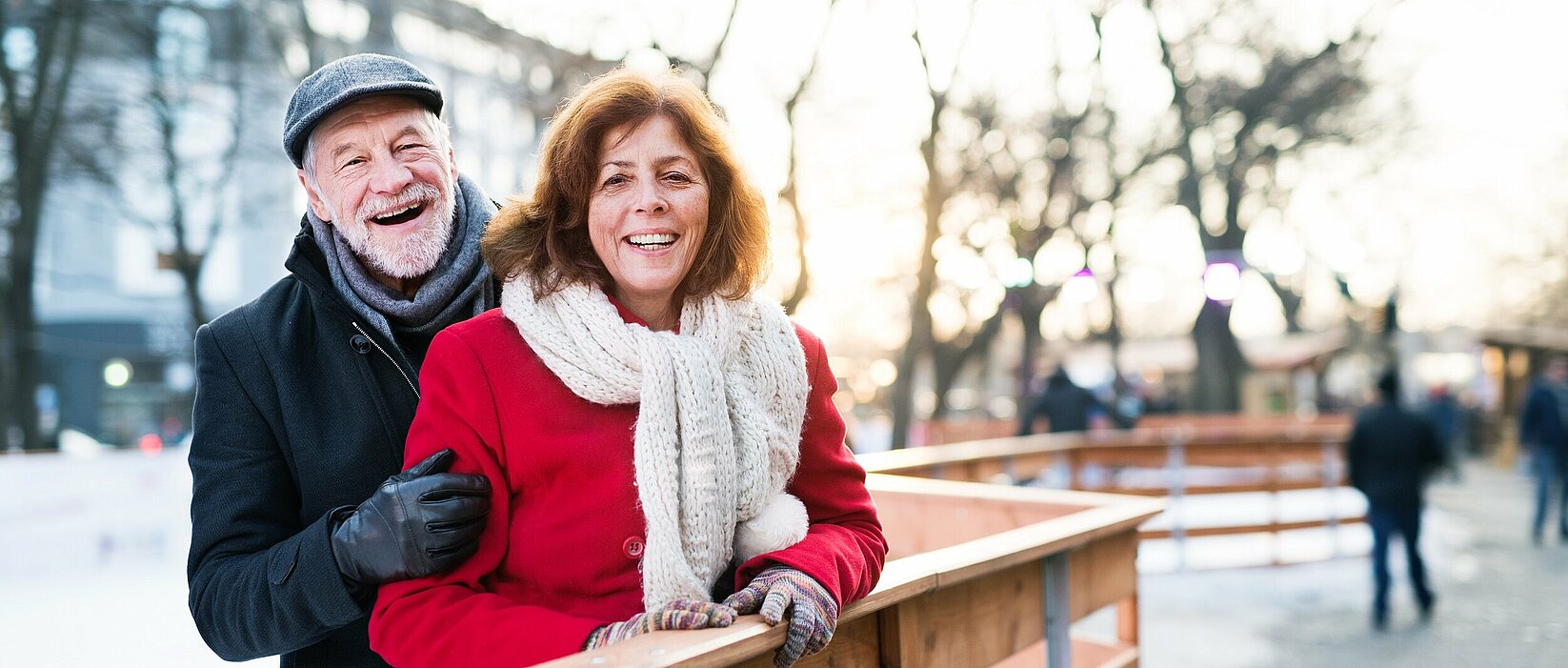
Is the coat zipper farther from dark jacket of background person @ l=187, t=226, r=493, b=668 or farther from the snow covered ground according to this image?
the snow covered ground

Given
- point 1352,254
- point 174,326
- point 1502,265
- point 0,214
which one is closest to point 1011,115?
point 1352,254

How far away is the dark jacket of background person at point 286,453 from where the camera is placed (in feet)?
5.81

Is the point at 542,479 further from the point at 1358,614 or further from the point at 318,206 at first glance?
the point at 1358,614

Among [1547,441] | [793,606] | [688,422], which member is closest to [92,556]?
[688,422]

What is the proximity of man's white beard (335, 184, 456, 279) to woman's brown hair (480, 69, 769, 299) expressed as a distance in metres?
0.17

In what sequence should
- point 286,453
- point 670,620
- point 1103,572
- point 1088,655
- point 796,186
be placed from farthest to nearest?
point 796,186, point 1088,655, point 1103,572, point 286,453, point 670,620

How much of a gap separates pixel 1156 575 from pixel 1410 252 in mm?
19808

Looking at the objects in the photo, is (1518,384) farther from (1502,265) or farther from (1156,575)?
(1156,575)

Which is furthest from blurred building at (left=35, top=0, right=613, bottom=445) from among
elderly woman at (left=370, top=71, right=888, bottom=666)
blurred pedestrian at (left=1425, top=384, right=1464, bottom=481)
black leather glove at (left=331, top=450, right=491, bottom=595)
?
blurred pedestrian at (left=1425, top=384, right=1464, bottom=481)

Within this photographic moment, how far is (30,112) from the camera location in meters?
12.6

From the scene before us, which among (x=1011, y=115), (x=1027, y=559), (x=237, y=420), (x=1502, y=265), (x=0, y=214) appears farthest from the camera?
(x=1502, y=265)

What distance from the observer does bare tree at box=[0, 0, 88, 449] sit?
1237 centimetres

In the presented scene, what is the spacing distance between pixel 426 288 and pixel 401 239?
11cm

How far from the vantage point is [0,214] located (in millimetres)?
12812
